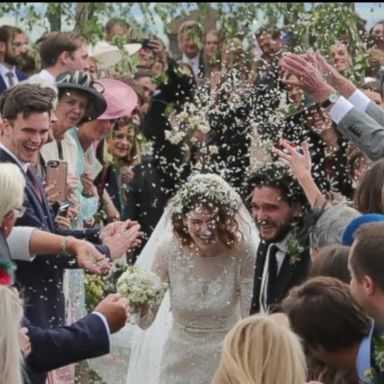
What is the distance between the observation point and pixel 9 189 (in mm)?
5602

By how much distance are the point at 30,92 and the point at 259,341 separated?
2.80 m

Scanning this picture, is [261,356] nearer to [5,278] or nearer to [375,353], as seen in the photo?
[375,353]

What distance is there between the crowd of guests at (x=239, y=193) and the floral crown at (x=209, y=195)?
0.12m

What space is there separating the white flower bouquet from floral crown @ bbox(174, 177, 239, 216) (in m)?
0.57

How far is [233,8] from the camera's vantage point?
45.7 feet

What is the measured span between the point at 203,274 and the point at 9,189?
5.72 feet

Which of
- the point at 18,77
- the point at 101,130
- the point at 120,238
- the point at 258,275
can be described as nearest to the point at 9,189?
the point at 120,238

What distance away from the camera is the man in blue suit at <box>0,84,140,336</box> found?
6.48 metres

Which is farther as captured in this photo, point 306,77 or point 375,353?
point 306,77

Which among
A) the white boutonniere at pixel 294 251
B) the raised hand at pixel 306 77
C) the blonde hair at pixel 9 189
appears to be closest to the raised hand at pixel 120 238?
the white boutonniere at pixel 294 251

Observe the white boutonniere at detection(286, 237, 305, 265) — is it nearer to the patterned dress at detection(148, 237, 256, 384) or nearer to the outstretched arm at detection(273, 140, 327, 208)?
the outstretched arm at detection(273, 140, 327, 208)

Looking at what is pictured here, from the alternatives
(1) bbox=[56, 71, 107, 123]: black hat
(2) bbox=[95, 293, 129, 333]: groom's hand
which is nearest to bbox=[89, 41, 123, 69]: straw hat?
(1) bbox=[56, 71, 107, 123]: black hat

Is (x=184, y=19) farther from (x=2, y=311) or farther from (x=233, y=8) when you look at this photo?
(x=2, y=311)

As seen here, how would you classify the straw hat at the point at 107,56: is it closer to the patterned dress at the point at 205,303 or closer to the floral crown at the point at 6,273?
the patterned dress at the point at 205,303
